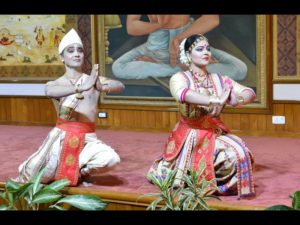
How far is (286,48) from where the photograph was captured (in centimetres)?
505

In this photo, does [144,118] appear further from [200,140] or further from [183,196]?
[183,196]

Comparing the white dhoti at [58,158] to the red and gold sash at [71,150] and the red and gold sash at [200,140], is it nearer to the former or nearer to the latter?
the red and gold sash at [71,150]

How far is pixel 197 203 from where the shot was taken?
238cm

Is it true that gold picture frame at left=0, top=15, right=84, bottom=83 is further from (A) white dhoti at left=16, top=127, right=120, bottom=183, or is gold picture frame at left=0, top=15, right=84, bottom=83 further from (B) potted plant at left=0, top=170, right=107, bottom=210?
(B) potted plant at left=0, top=170, right=107, bottom=210

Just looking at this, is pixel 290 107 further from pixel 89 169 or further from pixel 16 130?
pixel 16 130

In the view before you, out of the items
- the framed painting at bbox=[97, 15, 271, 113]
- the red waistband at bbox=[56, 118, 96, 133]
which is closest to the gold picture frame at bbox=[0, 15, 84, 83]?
the framed painting at bbox=[97, 15, 271, 113]

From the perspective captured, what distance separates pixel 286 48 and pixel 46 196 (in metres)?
3.46

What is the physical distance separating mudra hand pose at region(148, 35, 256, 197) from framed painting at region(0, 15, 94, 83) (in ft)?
10.3

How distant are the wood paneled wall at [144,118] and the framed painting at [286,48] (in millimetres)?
305

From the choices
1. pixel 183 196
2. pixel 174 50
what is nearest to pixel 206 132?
pixel 183 196

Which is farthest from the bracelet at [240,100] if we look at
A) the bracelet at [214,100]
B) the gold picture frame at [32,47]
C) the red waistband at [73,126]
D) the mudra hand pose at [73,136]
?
the gold picture frame at [32,47]

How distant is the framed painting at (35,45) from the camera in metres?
6.04
